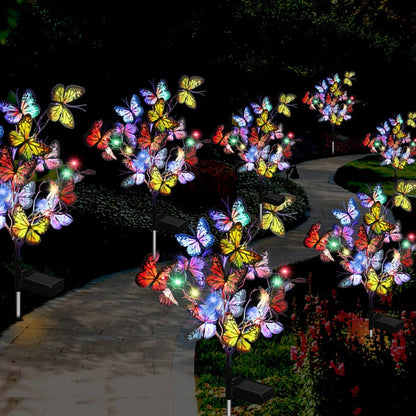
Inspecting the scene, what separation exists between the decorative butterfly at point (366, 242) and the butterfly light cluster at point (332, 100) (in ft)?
57.2

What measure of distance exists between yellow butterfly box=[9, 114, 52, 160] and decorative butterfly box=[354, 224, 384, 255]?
444cm

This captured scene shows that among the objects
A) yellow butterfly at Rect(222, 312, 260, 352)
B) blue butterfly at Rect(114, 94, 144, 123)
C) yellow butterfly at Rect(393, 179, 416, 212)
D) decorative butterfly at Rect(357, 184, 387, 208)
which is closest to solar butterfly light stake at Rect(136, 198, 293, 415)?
yellow butterfly at Rect(222, 312, 260, 352)

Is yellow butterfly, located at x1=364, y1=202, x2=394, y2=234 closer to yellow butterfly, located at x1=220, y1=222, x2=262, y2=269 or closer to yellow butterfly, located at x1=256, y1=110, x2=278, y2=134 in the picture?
yellow butterfly, located at x1=220, y1=222, x2=262, y2=269

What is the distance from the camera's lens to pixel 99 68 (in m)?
19.3

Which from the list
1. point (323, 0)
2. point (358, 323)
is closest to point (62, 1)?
point (358, 323)

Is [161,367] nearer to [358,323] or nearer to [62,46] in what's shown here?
[358,323]

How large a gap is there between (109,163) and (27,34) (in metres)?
3.44

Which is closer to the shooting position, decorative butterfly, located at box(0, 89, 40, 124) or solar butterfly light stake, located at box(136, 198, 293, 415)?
solar butterfly light stake, located at box(136, 198, 293, 415)

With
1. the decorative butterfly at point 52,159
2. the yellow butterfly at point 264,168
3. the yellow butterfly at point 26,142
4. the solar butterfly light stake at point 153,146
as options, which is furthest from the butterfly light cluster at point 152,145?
the yellow butterfly at point 26,142

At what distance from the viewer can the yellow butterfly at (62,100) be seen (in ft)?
38.0

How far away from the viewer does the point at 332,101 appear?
29516mm

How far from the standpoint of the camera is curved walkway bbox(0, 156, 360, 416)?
370 inches

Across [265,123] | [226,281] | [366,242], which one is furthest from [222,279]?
[265,123]

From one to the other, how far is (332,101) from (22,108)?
1938 cm
